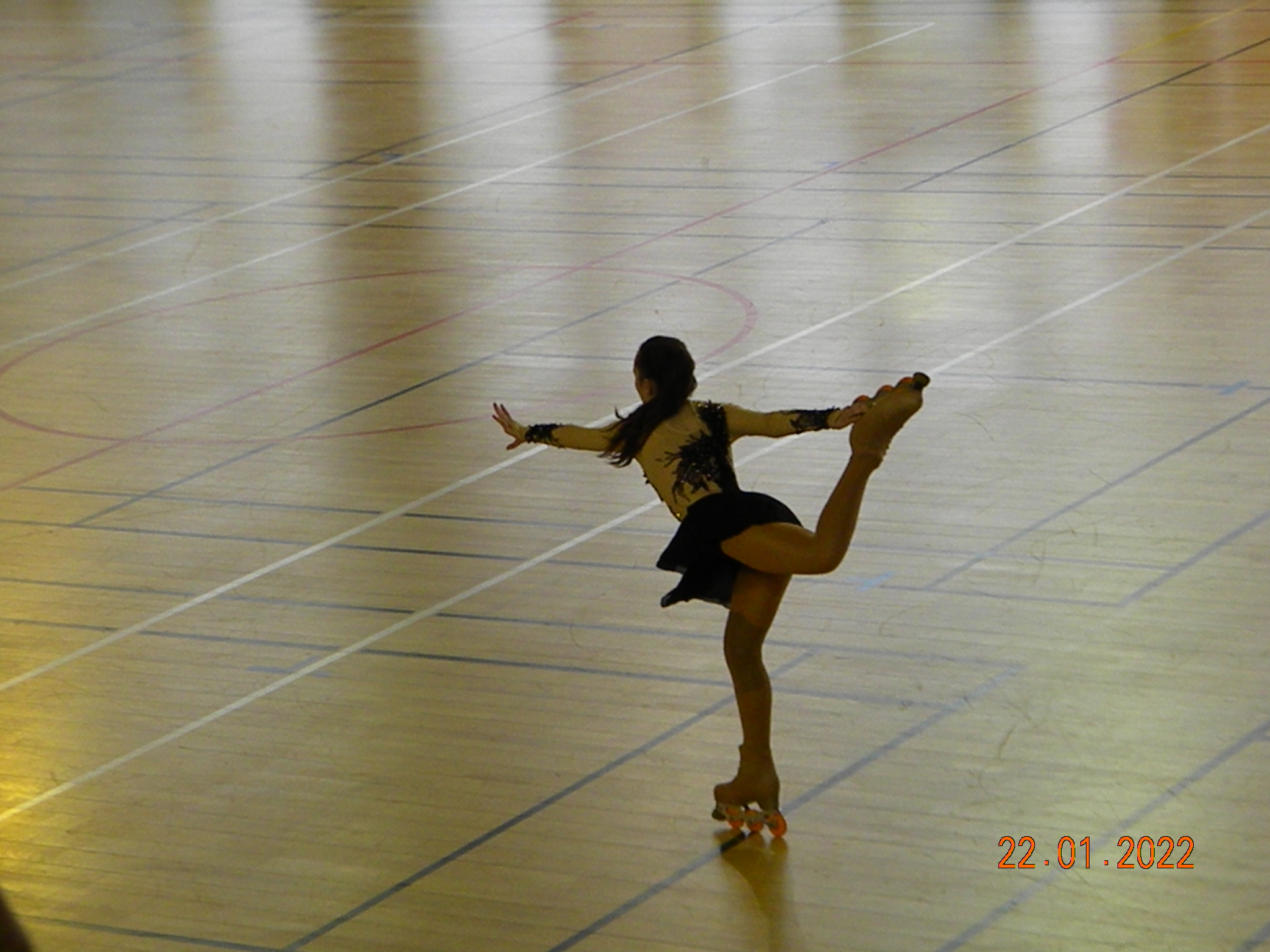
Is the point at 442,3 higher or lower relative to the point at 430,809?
higher

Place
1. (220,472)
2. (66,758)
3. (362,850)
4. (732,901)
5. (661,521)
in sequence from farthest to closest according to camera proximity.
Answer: (220,472)
(661,521)
(66,758)
(362,850)
(732,901)

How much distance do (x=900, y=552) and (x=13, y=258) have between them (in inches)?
331

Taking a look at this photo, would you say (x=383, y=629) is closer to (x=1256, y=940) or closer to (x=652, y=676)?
(x=652, y=676)

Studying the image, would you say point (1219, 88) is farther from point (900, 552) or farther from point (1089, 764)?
point (1089, 764)

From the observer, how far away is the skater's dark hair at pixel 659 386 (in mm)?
5547

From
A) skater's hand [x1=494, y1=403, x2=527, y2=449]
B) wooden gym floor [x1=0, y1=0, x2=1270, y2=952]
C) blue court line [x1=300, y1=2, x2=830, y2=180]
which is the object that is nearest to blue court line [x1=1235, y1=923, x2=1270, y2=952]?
wooden gym floor [x1=0, y1=0, x2=1270, y2=952]

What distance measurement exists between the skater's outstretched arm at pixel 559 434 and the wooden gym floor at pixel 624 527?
43.9 inches

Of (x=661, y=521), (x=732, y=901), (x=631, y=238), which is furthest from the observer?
(x=631, y=238)

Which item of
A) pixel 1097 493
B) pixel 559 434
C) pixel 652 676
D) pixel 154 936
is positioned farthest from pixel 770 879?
pixel 1097 493

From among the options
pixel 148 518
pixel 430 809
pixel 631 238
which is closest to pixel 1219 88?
pixel 631 238

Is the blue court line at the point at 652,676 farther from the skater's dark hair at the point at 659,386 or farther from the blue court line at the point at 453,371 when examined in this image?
the blue court line at the point at 453,371

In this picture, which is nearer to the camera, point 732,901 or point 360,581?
point 732,901

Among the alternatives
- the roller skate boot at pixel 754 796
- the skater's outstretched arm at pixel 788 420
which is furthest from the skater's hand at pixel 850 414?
the roller skate boot at pixel 754 796

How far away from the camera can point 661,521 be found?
27.8ft
